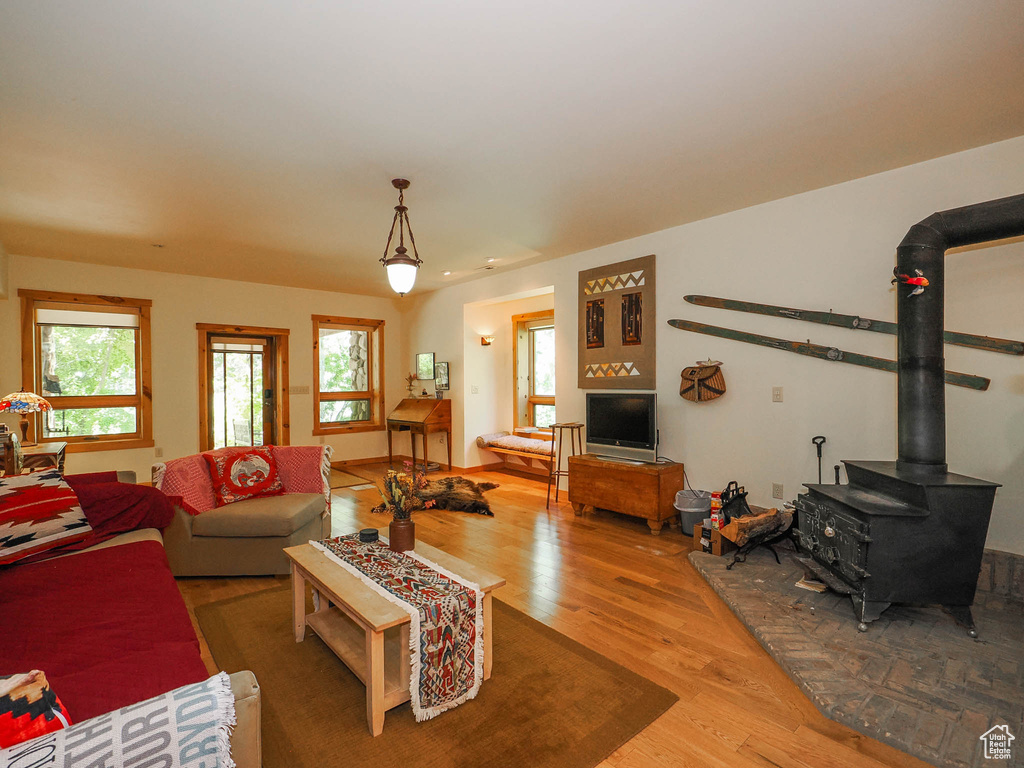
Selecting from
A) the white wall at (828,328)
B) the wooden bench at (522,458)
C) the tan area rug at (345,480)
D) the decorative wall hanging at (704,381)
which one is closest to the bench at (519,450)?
the wooden bench at (522,458)

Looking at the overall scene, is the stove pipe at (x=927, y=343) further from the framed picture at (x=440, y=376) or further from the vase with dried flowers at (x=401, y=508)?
the framed picture at (x=440, y=376)

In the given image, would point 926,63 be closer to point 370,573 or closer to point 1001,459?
point 1001,459

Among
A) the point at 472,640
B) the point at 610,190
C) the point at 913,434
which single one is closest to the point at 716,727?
the point at 472,640

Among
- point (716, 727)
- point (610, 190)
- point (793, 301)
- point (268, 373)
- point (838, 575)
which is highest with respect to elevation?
point (610, 190)

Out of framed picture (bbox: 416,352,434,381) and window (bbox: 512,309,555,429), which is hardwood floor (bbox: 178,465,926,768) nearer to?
window (bbox: 512,309,555,429)

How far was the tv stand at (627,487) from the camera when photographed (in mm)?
4070

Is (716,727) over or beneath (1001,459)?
beneath

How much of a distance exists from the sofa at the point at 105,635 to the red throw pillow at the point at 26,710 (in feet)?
0.93

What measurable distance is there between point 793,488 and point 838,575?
3.48 feet

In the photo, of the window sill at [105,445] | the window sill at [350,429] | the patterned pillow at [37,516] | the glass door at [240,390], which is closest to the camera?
the patterned pillow at [37,516]

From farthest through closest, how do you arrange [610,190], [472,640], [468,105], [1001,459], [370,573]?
[610,190] → [1001,459] → [468,105] → [370,573] → [472,640]

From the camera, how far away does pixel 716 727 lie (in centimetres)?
184

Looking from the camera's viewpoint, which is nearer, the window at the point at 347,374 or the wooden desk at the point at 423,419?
the wooden desk at the point at 423,419

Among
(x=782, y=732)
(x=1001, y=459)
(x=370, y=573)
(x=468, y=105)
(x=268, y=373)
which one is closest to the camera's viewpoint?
(x=782, y=732)
